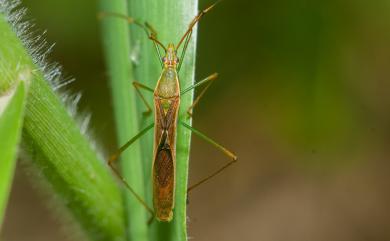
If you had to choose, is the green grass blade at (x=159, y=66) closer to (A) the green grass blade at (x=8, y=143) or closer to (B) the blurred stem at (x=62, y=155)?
(B) the blurred stem at (x=62, y=155)

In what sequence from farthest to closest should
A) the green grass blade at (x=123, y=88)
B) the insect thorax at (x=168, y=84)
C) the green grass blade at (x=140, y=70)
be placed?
the insect thorax at (x=168, y=84) → the green grass blade at (x=123, y=88) → the green grass blade at (x=140, y=70)

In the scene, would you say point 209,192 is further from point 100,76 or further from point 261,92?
point 100,76

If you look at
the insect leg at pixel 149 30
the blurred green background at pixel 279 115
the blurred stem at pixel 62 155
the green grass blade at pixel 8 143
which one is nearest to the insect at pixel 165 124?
the insect leg at pixel 149 30

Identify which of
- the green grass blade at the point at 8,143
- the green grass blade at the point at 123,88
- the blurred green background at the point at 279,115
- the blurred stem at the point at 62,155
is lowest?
the green grass blade at the point at 8,143

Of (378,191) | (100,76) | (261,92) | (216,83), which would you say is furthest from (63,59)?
(378,191)

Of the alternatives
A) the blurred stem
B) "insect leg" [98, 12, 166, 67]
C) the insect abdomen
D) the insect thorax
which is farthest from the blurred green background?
the blurred stem

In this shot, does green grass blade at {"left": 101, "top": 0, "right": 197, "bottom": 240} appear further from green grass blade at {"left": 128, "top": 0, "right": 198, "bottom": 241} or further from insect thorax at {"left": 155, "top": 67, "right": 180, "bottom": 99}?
insect thorax at {"left": 155, "top": 67, "right": 180, "bottom": 99}

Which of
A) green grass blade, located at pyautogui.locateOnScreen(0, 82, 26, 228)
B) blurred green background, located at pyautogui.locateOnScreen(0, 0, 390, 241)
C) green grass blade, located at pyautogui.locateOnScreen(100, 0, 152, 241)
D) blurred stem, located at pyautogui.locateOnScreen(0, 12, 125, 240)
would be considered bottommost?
green grass blade, located at pyautogui.locateOnScreen(0, 82, 26, 228)
